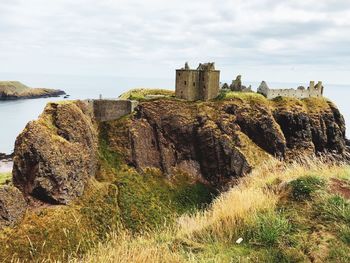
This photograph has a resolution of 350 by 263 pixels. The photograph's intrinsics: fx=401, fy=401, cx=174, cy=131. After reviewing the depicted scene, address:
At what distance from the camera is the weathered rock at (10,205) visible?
1724 inches

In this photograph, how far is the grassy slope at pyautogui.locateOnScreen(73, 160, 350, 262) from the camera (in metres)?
8.53

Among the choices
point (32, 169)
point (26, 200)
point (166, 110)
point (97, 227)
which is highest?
point (166, 110)

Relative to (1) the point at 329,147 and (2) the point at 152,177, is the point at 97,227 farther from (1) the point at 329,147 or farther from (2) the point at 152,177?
(1) the point at 329,147

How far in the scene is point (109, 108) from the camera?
236ft

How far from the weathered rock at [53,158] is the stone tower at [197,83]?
2711 cm

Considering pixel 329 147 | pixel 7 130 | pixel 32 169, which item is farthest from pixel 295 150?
pixel 7 130

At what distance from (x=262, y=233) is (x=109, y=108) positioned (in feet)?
211

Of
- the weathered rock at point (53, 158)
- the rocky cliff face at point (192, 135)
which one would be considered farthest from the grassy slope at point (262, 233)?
the rocky cliff face at point (192, 135)

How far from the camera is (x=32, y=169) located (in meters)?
50.7

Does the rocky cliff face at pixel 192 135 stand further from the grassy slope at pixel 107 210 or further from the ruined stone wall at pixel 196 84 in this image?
the ruined stone wall at pixel 196 84

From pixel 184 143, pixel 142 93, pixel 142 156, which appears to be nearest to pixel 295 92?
pixel 184 143

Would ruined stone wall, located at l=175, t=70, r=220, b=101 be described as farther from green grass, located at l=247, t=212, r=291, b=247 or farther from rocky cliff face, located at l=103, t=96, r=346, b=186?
green grass, located at l=247, t=212, r=291, b=247

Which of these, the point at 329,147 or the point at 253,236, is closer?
the point at 253,236

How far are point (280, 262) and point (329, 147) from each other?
304ft
